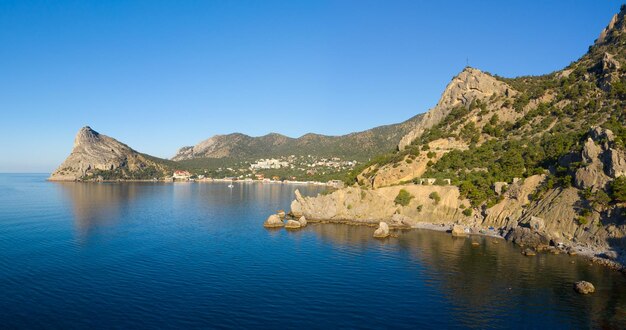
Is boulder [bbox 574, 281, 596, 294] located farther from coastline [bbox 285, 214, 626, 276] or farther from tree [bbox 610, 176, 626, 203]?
tree [bbox 610, 176, 626, 203]

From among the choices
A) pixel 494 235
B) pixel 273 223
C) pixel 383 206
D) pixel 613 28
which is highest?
pixel 613 28

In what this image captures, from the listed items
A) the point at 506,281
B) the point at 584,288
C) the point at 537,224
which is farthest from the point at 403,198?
the point at 584,288

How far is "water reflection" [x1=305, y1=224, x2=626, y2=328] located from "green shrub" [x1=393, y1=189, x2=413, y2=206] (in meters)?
18.8

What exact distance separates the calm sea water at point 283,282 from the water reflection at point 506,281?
0.53 feet

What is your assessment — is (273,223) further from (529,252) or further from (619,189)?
(619,189)

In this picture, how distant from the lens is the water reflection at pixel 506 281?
112ft

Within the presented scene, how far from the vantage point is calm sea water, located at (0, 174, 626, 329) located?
3294 cm

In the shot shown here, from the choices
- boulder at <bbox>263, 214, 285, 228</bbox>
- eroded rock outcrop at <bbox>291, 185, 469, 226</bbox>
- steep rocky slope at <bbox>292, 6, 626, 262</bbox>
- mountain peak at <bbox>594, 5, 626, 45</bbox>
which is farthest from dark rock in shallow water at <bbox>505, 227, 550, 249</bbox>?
mountain peak at <bbox>594, 5, 626, 45</bbox>

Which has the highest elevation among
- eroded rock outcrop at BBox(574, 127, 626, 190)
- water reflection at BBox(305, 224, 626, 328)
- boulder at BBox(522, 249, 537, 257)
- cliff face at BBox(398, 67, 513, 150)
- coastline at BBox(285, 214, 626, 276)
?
cliff face at BBox(398, 67, 513, 150)

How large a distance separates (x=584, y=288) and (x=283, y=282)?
28.4m

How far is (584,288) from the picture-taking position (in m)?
39.4

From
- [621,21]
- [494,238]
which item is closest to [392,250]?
[494,238]

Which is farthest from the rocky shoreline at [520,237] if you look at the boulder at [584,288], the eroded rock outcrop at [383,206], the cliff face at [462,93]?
the cliff face at [462,93]

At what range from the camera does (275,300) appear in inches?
1449
